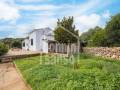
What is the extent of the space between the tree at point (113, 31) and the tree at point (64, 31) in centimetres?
447

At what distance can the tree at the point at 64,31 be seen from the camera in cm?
2777

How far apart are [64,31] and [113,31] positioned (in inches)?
234

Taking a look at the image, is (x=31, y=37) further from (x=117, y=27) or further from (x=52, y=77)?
(x=52, y=77)

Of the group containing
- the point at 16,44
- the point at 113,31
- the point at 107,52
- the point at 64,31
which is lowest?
the point at 107,52

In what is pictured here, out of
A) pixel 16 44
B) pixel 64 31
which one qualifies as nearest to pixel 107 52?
pixel 64 31

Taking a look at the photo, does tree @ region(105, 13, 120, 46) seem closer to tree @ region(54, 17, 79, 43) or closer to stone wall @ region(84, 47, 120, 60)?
stone wall @ region(84, 47, 120, 60)

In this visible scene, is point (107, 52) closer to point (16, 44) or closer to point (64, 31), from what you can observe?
point (64, 31)

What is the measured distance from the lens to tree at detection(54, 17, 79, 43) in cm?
2777

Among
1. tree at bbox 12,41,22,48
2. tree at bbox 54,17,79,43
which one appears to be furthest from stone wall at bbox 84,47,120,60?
tree at bbox 12,41,22,48

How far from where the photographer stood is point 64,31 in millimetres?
27688

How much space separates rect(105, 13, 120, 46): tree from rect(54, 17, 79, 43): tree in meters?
4.47

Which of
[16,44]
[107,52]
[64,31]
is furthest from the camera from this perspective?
[16,44]

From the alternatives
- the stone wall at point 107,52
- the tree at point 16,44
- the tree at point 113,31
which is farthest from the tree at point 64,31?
the tree at point 16,44

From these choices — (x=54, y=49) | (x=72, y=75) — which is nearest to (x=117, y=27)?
(x=54, y=49)
